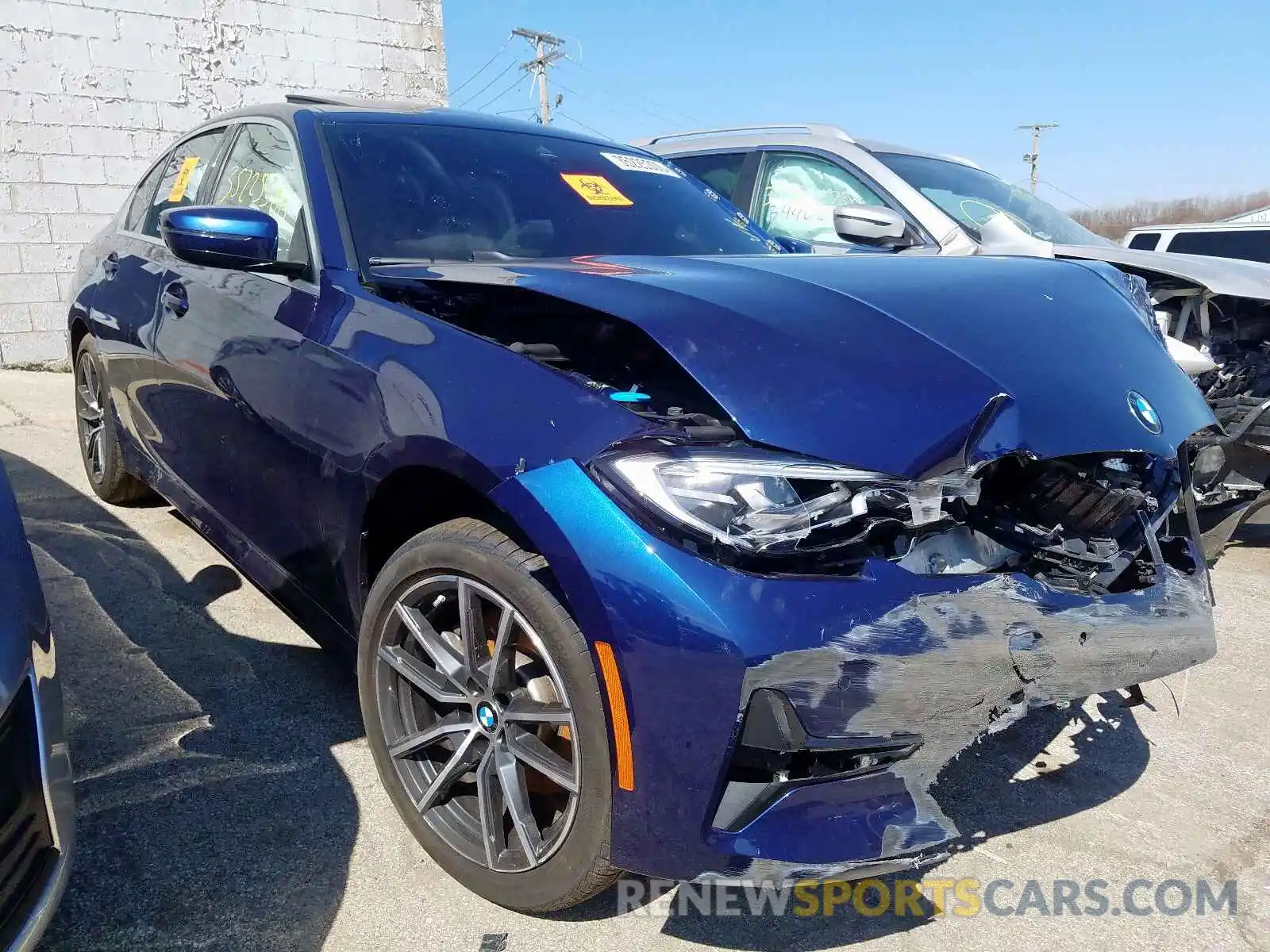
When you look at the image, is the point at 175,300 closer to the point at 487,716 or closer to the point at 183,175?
the point at 183,175

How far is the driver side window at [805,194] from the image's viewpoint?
4.86 m

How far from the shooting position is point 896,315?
6.44 feet

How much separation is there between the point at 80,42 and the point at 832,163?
6316 mm

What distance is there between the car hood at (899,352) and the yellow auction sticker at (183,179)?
1.81 meters

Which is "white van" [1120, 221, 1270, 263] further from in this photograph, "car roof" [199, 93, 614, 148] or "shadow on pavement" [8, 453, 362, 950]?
"shadow on pavement" [8, 453, 362, 950]

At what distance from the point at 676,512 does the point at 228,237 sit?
1533mm

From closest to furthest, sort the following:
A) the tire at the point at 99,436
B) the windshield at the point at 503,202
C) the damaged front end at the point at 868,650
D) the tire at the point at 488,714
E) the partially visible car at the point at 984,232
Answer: the damaged front end at the point at 868,650, the tire at the point at 488,714, the windshield at the point at 503,202, the partially visible car at the point at 984,232, the tire at the point at 99,436

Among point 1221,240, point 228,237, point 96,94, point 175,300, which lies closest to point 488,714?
point 228,237

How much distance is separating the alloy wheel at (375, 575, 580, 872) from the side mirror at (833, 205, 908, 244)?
97.0 inches

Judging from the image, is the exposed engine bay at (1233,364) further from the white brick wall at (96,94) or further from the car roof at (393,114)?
the white brick wall at (96,94)

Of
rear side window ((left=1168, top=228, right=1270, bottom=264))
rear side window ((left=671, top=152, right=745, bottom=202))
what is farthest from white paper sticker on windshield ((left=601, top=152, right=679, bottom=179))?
rear side window ((left=1168, top=228, right=1270, bottom=264))

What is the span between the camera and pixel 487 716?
6.34 ft

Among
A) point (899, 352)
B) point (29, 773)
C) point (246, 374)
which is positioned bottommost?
point (29, 773)

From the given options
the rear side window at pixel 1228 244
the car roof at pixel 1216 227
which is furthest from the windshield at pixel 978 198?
the car roof at pixel 1216 227
